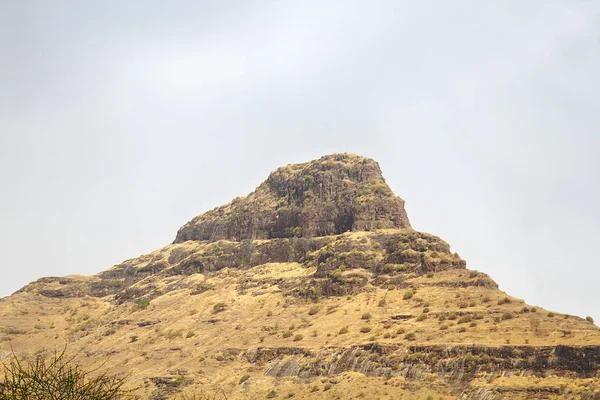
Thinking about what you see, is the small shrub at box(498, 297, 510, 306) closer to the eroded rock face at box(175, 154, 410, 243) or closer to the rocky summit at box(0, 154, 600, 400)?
Result: the rocky summit at box(0, 154, 600, 400)

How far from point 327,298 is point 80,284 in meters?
60.5

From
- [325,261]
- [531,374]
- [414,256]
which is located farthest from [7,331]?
[531,374]

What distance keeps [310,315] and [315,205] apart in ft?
98.2

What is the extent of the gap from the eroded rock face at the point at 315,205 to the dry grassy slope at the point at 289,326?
14.8ft

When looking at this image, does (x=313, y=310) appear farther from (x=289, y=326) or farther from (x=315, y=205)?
(x=315, y=205)

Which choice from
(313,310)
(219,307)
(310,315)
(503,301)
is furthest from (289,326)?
(503,301)

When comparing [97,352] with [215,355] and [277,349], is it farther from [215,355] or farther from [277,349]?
[277,349]

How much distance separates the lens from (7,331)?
8819 cm

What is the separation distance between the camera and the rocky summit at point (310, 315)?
4409 cm

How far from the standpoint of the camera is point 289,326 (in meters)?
66.2

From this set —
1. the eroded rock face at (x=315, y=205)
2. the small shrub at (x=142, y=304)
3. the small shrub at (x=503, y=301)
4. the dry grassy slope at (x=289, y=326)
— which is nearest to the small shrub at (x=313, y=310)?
the dry grassy slope at (x=289, y=326)

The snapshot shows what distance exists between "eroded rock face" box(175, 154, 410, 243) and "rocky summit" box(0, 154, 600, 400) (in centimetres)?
27

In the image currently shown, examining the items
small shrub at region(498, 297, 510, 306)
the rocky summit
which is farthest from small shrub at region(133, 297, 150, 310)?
small shrub at region(498, 297, 510, 306)

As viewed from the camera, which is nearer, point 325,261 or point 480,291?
point 480,291
